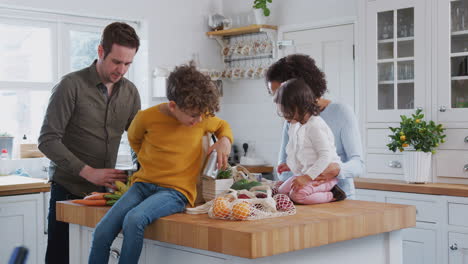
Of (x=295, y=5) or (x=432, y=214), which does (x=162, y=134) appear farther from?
(x=295, y=5)

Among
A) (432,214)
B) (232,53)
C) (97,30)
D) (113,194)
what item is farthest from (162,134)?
(232,53)

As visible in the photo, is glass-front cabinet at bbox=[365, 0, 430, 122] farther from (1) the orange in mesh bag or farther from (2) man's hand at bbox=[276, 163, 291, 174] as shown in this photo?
(1) the orange in mesh bag

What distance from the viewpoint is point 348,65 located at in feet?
16.0

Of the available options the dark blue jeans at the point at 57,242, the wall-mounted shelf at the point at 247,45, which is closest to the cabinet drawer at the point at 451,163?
the wall-mounted shelf at the point at 247,45

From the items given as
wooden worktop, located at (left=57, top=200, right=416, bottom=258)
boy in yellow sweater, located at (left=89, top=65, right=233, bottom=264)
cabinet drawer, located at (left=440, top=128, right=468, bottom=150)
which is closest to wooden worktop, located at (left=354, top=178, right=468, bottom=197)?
cabinet drawer, located at (left=440, top=128, right=468, bottom=150)

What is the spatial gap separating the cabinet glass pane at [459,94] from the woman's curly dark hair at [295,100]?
2.08 metres

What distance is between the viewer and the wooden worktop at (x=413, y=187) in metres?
3.56

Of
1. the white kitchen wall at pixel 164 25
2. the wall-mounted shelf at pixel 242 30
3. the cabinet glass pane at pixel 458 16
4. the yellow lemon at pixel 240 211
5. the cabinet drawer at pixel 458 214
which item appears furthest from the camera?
the wall-mounted shelf at pixel 242 30

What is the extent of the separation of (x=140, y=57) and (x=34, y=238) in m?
2.09

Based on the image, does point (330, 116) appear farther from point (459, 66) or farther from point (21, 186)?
point (21, 186)

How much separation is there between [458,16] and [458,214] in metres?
1.27

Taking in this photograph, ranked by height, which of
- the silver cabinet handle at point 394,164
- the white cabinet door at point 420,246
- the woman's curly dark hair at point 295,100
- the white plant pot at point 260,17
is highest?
the white plant pot at point 260,17

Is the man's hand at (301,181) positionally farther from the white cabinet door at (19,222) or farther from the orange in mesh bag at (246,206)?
the white cabinet door at (19,222)

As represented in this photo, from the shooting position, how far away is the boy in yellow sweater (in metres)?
1.87
